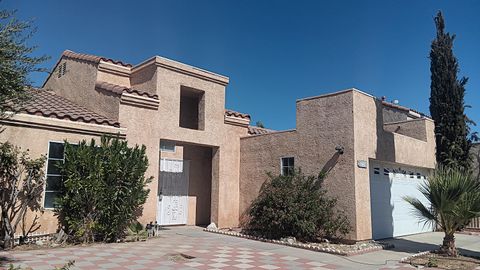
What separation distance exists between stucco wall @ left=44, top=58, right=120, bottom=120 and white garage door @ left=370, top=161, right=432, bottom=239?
10061 mm

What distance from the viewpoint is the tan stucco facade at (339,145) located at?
1305cm

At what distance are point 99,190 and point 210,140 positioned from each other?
575 centimetres

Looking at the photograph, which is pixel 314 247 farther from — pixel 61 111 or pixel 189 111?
pixel 61 111

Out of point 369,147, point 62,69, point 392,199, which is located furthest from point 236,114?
point 62,69

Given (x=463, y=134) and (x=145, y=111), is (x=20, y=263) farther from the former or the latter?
(x=463, y=134)

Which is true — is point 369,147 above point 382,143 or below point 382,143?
below

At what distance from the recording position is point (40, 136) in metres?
11.5

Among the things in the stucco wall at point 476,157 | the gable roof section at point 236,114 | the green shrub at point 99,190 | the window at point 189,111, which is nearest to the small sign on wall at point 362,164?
the gable roof section at point 236,114

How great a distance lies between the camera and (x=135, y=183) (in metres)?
12.2

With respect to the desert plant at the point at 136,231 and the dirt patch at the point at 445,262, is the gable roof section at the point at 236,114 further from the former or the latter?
the dirt patch at the point at 445,262

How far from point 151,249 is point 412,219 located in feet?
38.2

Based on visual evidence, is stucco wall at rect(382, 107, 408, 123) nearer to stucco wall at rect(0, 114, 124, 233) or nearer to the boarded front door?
the boarded front door

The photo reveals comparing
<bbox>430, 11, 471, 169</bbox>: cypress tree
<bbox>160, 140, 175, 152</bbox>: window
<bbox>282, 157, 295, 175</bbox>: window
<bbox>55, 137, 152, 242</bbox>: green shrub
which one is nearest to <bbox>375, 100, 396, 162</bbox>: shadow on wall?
<bbox>282, 157, 295, 175</bbox>: window

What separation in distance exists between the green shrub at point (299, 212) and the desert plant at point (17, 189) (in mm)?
7496
